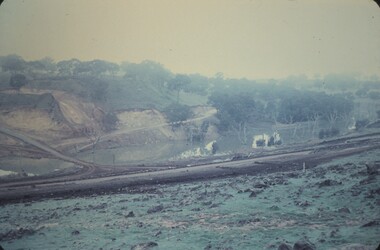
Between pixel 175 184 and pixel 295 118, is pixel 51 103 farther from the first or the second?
pixel 295 118

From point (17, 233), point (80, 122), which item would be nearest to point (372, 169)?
point (80, 122)

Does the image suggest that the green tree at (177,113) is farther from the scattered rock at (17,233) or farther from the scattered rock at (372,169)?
the scattered rock at (372,169)

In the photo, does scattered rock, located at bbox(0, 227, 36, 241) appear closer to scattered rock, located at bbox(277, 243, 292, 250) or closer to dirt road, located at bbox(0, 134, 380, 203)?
dirt road, located at bbox(0, 134, 380, 203)

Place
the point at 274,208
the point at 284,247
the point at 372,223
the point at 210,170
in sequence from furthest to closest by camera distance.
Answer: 1. the point at 210,170
2. the point at 274,208
3. the point at 372,223
4. the point at 284,247

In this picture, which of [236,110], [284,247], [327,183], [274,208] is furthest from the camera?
[236,110]

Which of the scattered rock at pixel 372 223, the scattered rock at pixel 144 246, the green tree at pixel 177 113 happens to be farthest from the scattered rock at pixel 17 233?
the scattered rock at pixel 372 223

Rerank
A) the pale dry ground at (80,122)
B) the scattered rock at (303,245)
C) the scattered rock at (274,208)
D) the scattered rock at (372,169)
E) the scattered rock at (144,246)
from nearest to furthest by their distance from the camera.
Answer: the scattered rock at (303,245) < the scattered rock at (144,246) < the scattered rock at (274,208) < the pale dry ground at (80,122) < the scattered rock at (372,169)

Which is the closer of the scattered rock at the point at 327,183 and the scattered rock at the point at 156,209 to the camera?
the scattered rock at the point at 156,209

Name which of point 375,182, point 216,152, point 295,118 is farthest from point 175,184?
point 375,182

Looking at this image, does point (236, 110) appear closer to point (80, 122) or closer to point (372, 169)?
point (372, 169)
